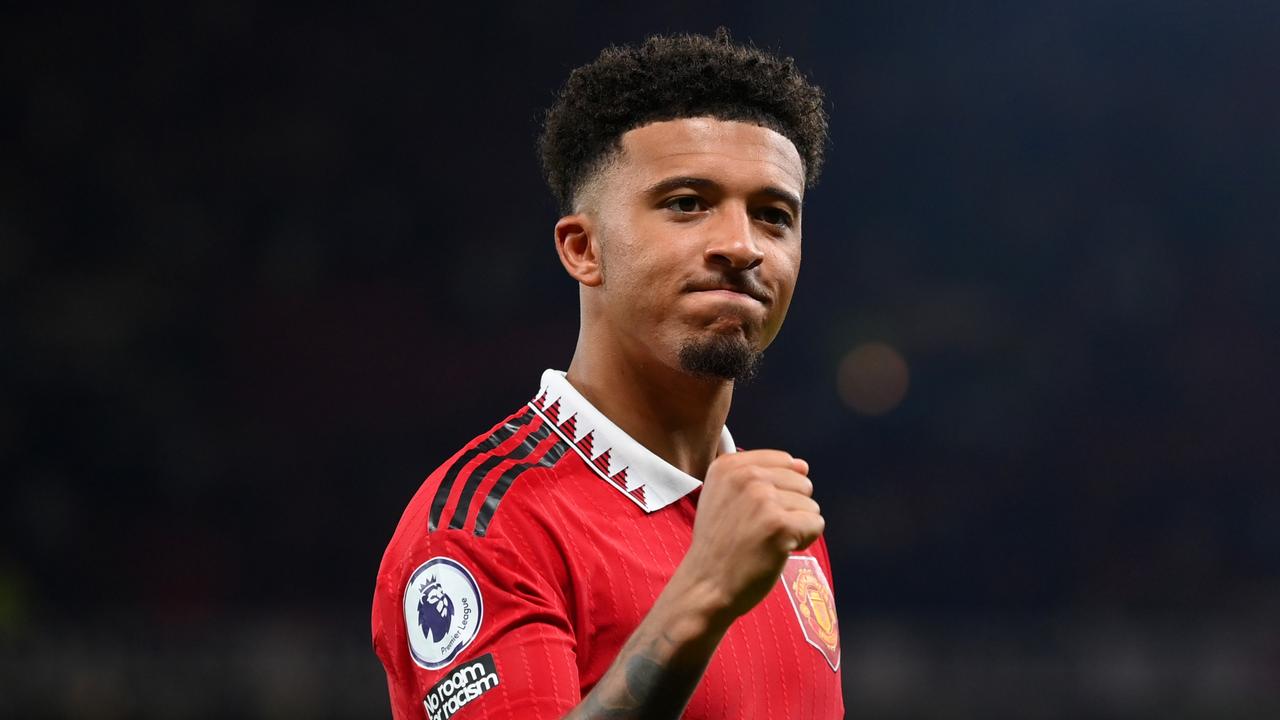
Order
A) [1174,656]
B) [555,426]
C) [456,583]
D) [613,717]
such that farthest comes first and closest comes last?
[1174,656], [555,426], [456,583], [613,717]

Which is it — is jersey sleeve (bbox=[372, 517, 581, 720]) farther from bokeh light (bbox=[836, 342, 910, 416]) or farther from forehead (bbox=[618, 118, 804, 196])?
bokeh light (bbox=[836, 342, 910, 416])

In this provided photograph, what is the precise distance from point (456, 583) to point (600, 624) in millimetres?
187

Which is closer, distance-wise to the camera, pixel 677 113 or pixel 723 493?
pixel 723 493

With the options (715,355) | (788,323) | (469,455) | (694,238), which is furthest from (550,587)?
(788,323)

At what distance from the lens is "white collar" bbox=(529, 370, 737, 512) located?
1.73 m

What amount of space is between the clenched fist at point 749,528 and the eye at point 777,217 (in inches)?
21.6

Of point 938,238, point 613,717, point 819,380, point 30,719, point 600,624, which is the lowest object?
point 613,717

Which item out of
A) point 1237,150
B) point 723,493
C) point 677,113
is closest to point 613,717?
point 723,493

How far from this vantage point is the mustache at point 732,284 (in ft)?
5.52

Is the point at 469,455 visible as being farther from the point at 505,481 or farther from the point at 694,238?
the point at 694,238

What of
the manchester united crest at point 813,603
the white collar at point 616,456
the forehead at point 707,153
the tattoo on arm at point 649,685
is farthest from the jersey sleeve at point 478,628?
the forehead at point 707,153

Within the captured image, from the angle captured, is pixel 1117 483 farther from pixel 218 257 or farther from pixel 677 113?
pixel 677 113

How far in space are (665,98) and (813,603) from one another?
750 mm

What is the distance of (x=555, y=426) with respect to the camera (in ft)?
5.85
